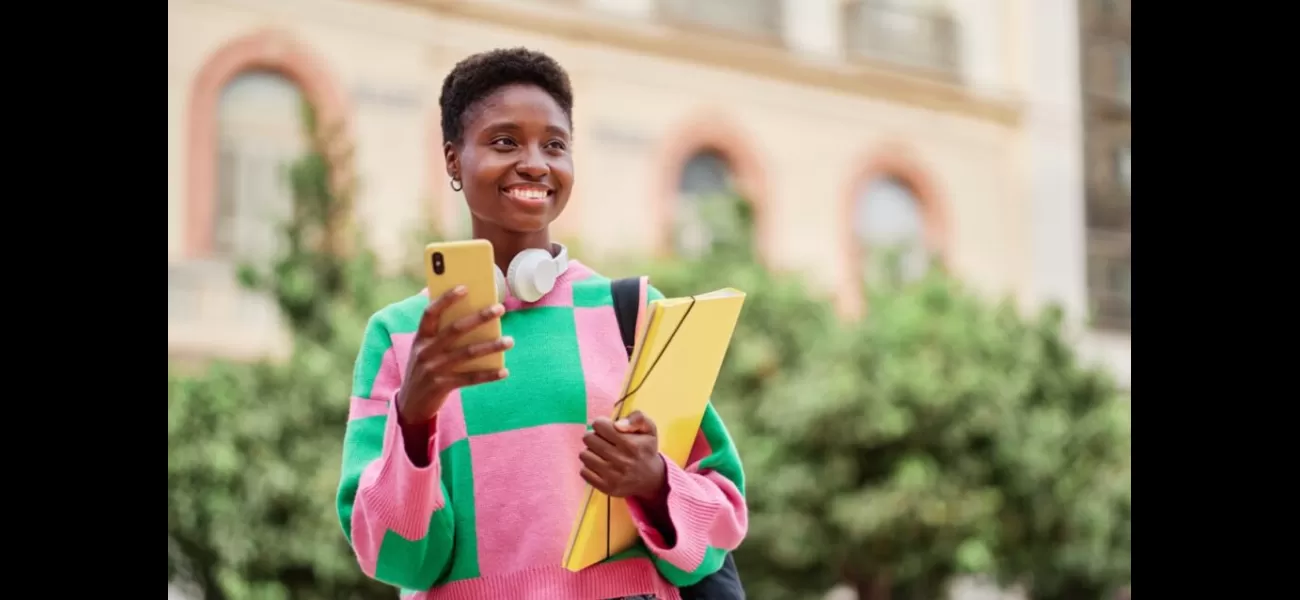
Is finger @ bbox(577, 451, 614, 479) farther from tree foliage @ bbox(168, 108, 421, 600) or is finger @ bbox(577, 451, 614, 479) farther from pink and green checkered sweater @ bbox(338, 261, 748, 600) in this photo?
tree foliage @ bbox(168, 108, 421, 600)

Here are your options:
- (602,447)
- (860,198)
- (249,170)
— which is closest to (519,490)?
(602,447)

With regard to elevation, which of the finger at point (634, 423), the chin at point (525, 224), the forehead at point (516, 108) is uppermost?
the forehead at point (516, 108)

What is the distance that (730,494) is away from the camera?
2238 millimetres

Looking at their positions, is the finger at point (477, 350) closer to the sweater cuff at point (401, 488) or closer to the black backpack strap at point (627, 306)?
the sweater cuff at point (401, 488)

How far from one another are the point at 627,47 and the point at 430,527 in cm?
1261

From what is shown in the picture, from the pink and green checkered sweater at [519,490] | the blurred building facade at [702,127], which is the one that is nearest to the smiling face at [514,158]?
the pink and green checkered sweater at [519,490]

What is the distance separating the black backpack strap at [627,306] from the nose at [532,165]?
199mm

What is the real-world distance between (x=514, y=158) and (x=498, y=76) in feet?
0.41

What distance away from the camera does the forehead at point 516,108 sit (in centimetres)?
222

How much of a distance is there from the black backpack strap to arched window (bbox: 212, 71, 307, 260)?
1034 cm

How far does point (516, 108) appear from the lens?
222cm

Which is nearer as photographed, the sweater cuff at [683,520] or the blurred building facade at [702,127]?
the sweater cuff at [683,520]

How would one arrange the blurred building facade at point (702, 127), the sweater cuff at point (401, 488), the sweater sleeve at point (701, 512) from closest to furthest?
the sweater cuff at point (401, 488) < the sweater sleeve at point (701, 512) < the blurred building facade at point (702, 127)

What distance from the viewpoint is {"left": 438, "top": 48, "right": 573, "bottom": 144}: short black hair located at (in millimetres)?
2248
